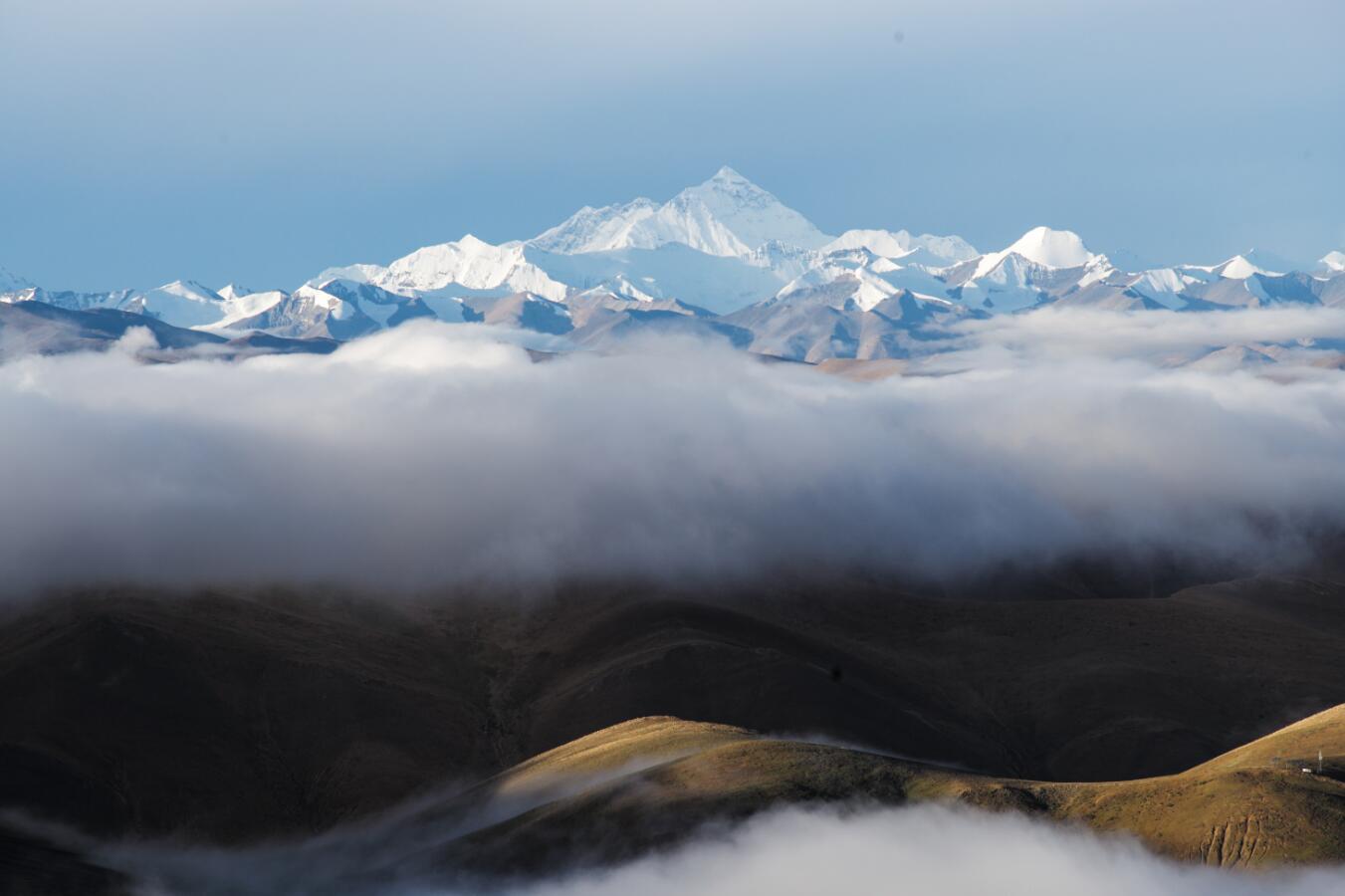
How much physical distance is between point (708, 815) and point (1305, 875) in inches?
2039

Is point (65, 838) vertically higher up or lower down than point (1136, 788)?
lower down

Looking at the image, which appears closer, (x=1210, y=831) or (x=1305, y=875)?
(x=1305, y=875)

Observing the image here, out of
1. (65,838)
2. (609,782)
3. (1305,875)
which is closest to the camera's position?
(1305,875)

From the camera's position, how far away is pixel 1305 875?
13250 centimetres

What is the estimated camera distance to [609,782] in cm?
16738

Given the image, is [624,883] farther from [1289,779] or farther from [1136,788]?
[1289,779]

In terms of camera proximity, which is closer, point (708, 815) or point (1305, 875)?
point (1305, 875)

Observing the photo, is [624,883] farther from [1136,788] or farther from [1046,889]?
[1136,788]

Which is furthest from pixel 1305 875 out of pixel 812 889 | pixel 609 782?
pixel 609 782

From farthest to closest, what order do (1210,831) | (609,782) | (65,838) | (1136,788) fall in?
(65,838)
(609,782)
(1136,788)
(1210,831)

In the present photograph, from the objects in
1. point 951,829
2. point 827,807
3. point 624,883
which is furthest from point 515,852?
point 951,829

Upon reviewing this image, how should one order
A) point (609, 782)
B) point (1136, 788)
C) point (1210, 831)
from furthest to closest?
1. point (609, 782)
2. point (1136, 788)
3. point (1210, 831)

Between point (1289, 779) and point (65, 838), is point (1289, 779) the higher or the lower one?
the higher one

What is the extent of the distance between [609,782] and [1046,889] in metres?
49.5
